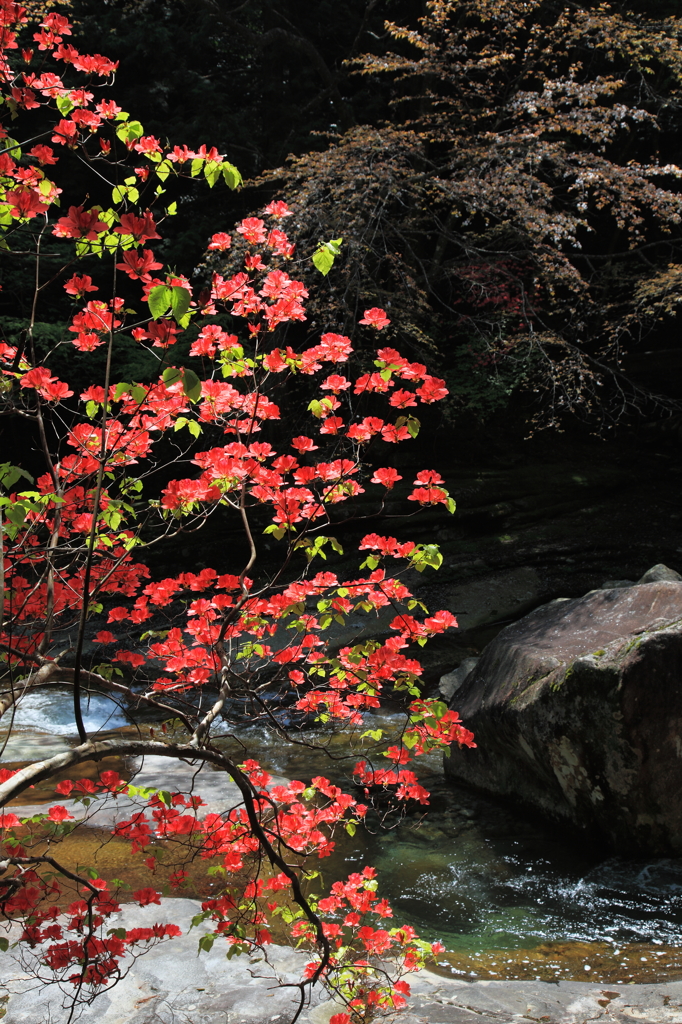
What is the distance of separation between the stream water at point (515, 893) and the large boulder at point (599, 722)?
0.62 ft

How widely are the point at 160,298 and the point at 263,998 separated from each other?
98.4 inches

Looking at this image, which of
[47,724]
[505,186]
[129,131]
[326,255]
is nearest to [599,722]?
[326,255]

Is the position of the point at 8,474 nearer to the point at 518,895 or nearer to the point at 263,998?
the point at 263,998

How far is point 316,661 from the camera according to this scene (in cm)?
264

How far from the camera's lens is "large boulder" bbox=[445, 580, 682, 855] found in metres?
3.70

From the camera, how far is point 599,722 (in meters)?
3.79

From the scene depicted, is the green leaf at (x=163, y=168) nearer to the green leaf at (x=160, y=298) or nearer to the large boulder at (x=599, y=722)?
the green leaf at (x=160, y=298)

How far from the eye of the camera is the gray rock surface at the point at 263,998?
2.46 meters

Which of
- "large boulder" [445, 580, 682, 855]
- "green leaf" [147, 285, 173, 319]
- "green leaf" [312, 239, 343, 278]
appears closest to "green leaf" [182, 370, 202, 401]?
"green leaf" [147, 285, 173, 319]

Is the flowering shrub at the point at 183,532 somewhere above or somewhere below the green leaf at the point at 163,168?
below

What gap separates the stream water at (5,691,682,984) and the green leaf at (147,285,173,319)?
5.94ft

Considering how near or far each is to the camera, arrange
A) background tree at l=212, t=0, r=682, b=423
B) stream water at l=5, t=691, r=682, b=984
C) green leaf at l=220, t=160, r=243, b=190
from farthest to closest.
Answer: background tree at l=212, t=0, r=682, b=423
stream water at l=5, t=691, r=682, b=984
green leaf at l=220, t=160, r=243, b=190

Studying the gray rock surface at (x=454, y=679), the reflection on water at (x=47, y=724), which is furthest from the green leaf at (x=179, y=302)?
the gray rock surface at (x=454, y=679)

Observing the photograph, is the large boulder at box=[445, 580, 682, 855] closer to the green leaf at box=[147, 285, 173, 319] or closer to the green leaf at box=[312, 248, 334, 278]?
the green leaf at box=[312, 248, 334, 278]
